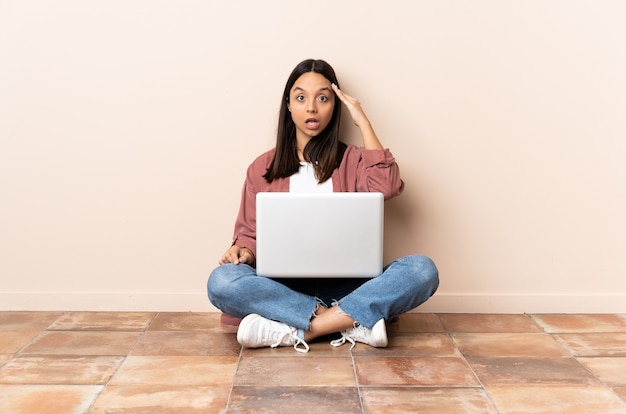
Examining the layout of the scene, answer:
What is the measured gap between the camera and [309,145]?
2.55 m

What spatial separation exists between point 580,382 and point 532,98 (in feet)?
3.56

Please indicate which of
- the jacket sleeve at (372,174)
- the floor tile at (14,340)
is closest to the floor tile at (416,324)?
the jacket sleeve at (372,174)

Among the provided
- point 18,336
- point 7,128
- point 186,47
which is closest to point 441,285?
point 186,47

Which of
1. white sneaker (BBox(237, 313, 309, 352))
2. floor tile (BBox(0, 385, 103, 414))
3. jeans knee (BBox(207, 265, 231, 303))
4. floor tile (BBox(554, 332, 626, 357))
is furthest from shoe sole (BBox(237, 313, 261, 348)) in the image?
floor tile (BBox(554, 332, 626, 357))

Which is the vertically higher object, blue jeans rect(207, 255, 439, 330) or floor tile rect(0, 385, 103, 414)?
blue jeans rect(207, 255, 439, 330)

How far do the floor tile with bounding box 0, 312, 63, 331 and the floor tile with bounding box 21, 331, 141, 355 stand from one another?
113 mm

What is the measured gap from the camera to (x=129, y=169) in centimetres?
267

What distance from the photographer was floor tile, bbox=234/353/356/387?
1981 millimetres

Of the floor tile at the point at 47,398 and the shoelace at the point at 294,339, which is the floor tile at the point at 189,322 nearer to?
the shoelace at the point at 294,339

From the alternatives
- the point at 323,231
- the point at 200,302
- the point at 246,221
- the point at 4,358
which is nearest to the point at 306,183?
the point at 246,221

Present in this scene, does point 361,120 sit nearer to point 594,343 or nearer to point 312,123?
point 312,123

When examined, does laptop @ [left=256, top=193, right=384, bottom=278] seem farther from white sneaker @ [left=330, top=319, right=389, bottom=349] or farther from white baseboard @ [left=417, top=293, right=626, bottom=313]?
white baseboard @ [left=417, top=293, right=626, bottom=313]

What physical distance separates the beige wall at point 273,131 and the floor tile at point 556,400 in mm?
810

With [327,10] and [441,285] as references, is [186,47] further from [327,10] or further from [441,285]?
[441,285]
